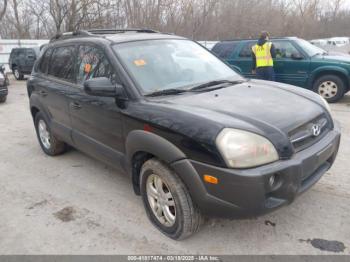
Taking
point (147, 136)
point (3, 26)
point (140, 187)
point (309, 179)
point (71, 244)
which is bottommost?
point (71, 244)

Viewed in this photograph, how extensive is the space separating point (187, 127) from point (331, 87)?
23.0 feet

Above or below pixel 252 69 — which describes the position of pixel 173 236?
below

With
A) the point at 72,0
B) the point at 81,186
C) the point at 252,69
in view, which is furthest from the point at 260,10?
the point at 81,186

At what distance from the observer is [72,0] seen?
23.8 m

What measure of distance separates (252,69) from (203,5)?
22.7 m

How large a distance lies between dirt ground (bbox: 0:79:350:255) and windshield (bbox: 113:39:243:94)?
136 cm

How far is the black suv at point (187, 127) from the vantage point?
2.37 m

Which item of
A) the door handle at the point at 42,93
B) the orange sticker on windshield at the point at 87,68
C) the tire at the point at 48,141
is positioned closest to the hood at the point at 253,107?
the orange sticker on windshield at the point at 87,68

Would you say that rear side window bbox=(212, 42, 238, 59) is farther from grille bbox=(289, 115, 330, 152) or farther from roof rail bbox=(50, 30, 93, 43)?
grille bbox=(289, 115, 330, 152)

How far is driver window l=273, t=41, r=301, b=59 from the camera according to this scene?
8562 mm

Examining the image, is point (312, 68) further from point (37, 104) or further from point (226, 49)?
point (37, 104)

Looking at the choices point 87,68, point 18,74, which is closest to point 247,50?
point 87,68

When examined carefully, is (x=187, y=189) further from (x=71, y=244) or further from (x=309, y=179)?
(x=71, y=244)

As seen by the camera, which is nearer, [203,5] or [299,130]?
[299,130]
